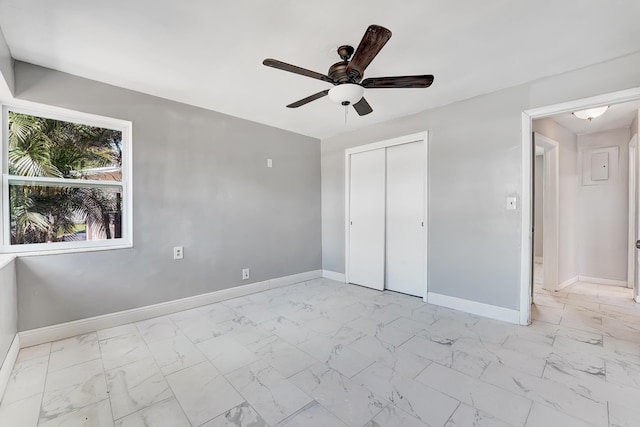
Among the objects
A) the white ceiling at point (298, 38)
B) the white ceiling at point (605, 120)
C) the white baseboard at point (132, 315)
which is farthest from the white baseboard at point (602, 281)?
the white baseboard at point (132, 315)

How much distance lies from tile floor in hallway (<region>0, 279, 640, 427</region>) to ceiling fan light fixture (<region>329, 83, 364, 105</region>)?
1.90 metres

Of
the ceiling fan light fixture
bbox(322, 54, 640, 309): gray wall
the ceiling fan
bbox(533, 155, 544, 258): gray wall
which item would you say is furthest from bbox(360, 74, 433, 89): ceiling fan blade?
bbox(533, 155, 544, 258): gray wall

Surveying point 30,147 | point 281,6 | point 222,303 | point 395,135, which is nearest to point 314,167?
point 395,135

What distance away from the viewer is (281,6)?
1.69m

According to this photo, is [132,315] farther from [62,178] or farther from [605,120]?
[605,120]

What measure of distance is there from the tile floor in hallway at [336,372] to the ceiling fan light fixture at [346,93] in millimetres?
1902

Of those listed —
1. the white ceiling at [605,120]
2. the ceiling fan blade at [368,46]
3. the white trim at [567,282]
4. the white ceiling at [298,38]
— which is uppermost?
the white ceiling at [298,38]

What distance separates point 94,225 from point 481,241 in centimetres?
392

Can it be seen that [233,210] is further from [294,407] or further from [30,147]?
[294,407]

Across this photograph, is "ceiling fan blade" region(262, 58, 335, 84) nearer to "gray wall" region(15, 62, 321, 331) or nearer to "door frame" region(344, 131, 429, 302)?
"gray wall" region(15, 62, 321, 331)

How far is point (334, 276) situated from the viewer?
445cm

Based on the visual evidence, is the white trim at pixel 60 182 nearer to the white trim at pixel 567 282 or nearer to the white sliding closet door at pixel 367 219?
the white sliding closet door at pixel 367 219

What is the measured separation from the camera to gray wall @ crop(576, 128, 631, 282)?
158 inches

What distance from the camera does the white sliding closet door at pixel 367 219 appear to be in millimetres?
3920
